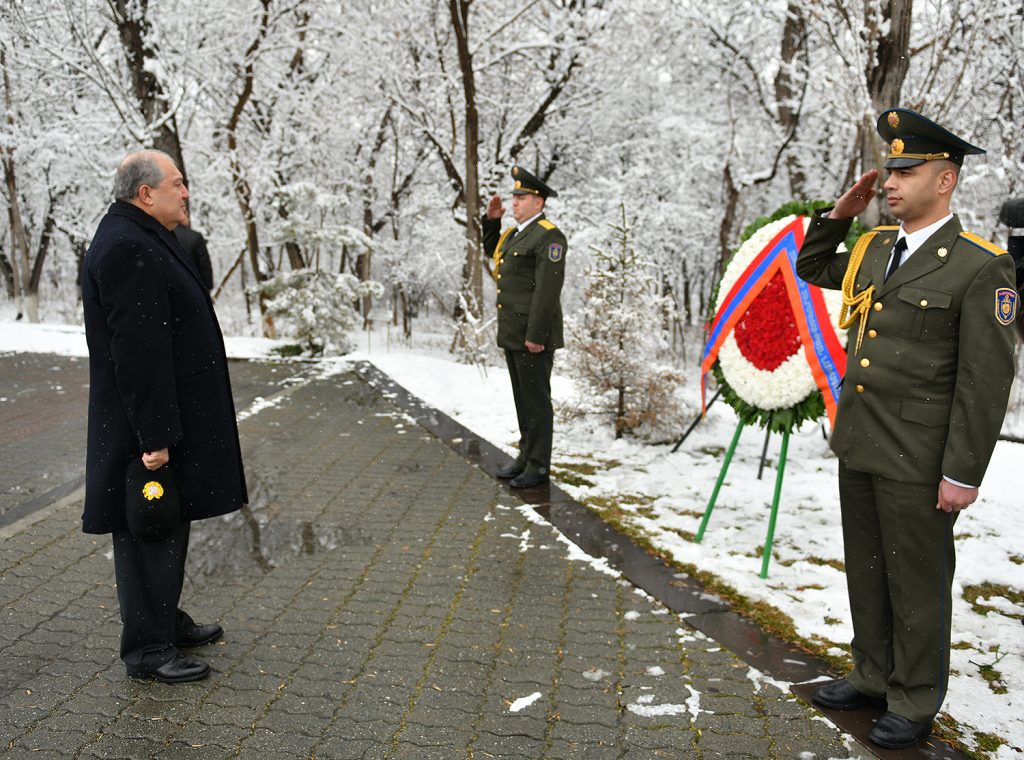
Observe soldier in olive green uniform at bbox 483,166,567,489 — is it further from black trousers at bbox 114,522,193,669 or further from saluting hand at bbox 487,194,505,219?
→ black trousers at bbox 114,522,193,669

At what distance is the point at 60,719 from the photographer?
9.18ft

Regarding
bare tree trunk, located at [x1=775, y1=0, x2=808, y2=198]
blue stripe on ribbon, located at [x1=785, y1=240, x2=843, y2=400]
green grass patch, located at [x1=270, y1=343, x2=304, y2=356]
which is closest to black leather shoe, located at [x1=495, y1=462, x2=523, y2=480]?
blue stripe on ribbon, located at [x1=785, y1=240, x2=843, y2=400]

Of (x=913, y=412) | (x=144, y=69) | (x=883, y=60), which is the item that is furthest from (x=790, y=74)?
(x=913, y=412)

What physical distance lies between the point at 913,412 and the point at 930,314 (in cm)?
36

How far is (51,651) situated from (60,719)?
60 centimetres

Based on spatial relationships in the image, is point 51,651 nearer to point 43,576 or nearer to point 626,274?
point 43,576

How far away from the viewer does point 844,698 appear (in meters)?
2.93

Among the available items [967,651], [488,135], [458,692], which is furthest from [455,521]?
[488,135]

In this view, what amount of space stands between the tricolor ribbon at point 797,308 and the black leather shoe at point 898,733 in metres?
1.57

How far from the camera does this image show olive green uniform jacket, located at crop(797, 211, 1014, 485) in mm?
2502

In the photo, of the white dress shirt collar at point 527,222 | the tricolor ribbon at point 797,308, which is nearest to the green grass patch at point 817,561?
the tricolor ribbon at point 797,308

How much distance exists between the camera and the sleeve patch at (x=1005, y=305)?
249 cm

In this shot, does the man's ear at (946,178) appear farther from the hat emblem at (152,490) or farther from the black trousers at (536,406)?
the black trousers at (536,406)

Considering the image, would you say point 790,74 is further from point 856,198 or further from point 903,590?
point 903,590
